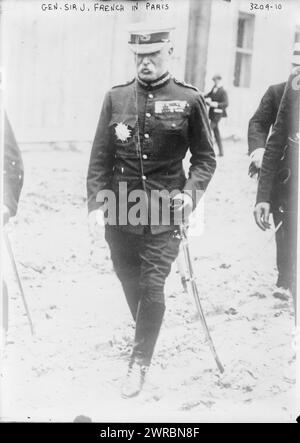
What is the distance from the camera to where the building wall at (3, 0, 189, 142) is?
10.1 feet

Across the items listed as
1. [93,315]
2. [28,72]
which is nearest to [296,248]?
[93,315]

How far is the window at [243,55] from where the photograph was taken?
361 cm

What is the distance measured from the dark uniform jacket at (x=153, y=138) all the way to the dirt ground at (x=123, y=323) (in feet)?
1.75

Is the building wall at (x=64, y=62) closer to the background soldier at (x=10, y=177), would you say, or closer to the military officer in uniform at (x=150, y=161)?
the background soldier at (x=10, y=177)

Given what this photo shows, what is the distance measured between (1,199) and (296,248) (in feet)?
4.32

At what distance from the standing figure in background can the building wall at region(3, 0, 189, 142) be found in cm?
37

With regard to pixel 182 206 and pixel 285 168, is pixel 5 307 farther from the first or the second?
pixel 285 168

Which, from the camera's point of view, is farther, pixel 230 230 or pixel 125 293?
pixel 230 230

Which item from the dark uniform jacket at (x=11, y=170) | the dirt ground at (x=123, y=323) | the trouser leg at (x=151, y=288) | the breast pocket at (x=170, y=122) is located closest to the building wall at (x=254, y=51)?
the dirt ground at (x=123, y=323)

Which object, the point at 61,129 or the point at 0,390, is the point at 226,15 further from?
the point at 0,390

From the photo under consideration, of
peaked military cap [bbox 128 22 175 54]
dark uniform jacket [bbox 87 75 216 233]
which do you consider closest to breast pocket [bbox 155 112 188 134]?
dark uniform jacket [bbox 87 75 216 233]

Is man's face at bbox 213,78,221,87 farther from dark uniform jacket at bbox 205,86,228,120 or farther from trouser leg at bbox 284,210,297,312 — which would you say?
trouser leg at bbox 284,210,297,312

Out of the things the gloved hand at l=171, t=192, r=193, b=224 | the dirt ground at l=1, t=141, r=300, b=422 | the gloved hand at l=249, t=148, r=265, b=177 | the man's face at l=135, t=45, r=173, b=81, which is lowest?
the dirt ground at l=1, t=141, r=300, b=422

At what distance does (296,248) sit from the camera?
3053mm
